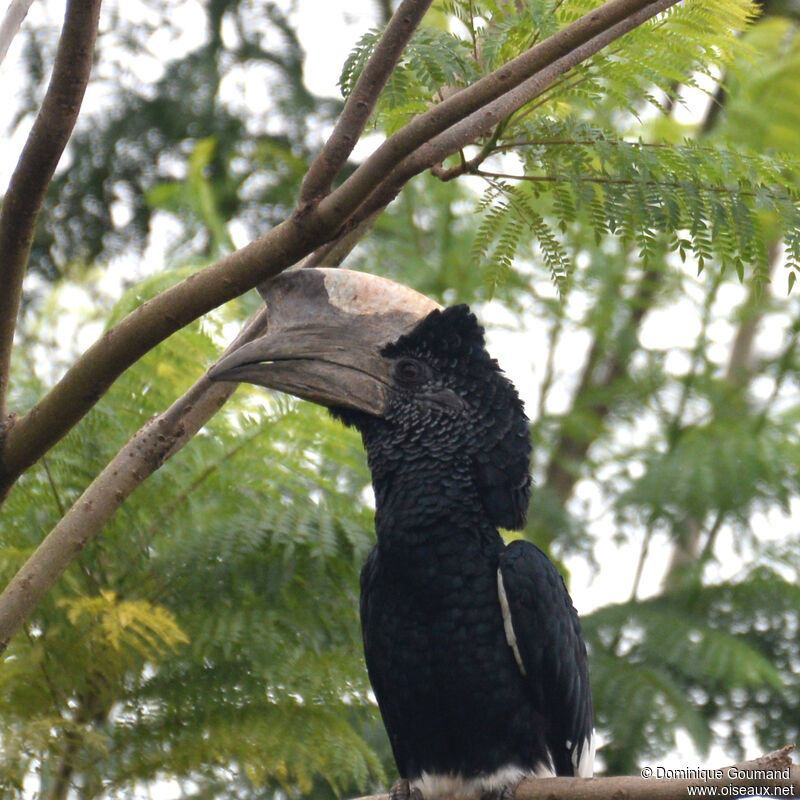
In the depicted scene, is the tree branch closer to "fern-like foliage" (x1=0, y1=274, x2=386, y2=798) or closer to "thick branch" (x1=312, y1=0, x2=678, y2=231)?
"thick branch" (x1=312, y1=0, x2=678, y2=231)

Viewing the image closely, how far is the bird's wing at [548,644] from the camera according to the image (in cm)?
308

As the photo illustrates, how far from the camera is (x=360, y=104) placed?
2.32m

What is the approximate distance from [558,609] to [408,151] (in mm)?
1402

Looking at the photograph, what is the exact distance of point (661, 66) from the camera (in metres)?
2.94

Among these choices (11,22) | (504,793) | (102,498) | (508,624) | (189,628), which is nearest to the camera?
(102,498)

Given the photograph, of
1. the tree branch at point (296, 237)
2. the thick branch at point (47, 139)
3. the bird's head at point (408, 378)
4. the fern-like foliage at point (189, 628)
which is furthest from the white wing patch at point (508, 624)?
the thick branch at point (47, 139)

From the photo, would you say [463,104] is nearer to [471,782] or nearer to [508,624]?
[508,624]

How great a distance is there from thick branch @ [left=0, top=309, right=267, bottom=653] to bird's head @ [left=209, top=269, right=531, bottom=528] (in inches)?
10.5

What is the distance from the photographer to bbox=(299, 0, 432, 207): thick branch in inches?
89.2

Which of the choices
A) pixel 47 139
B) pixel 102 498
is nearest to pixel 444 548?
pixel 102 498

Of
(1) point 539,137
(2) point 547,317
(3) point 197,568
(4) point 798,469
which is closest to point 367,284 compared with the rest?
(1) point 539,137

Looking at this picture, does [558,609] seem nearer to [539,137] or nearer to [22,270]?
[539,137]

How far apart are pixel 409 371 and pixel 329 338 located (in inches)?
10.5

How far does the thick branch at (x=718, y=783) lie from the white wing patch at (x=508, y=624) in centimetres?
63
